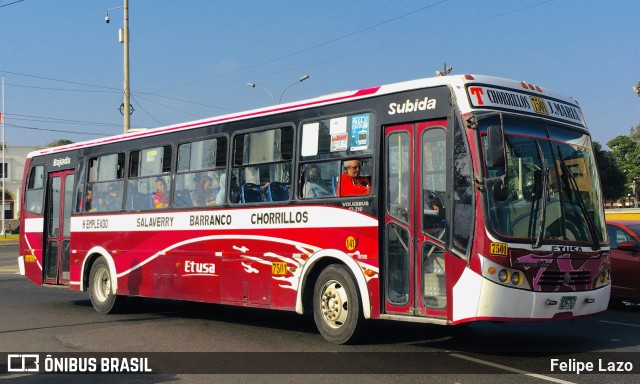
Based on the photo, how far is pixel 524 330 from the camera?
11.1m

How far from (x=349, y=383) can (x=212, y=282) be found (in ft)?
15.7

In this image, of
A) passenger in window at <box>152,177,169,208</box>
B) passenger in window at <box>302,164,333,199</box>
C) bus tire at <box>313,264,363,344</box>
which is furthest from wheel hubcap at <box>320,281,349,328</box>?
passenger in window at <box>152,177,169,208</box>

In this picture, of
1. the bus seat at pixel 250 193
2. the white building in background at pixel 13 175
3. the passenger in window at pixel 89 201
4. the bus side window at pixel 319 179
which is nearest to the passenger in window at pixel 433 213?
the bus side window at pixel 319 179

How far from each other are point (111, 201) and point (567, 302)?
9.00 m

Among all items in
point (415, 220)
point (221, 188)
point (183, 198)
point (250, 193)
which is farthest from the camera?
point (183, 198)

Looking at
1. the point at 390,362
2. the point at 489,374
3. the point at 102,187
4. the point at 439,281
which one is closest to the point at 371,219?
the point at 439,281

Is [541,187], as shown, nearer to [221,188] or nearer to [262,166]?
[262,166]

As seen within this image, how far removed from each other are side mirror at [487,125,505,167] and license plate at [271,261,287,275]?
11.9 feet

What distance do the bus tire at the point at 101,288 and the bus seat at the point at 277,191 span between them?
195 inches

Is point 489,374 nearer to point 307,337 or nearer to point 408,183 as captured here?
point 408,183

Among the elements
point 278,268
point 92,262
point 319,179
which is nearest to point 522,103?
point 319,179

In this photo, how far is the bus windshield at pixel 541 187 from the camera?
8.07m

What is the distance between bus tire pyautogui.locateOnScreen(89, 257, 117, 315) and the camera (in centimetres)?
1405

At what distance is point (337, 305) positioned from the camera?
9.52 meters
